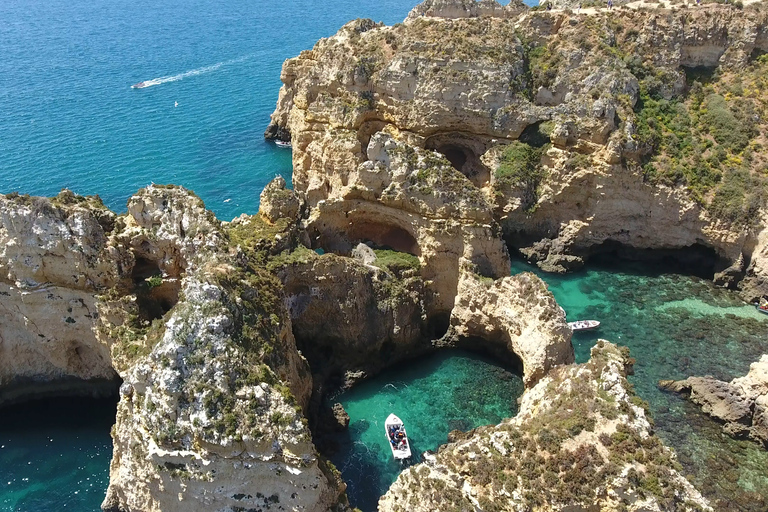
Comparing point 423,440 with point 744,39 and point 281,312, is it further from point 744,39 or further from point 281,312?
point 744,39

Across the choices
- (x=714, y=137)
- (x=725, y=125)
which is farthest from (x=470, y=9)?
(x=725, y=125)

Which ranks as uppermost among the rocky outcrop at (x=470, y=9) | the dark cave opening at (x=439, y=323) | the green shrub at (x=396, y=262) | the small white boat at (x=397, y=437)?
the rocky outcrop at (x=470, y=9)

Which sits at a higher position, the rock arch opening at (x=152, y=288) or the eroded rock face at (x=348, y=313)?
the rock arch opening at (x=152, y=288)

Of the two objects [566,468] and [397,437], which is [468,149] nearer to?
[397,437]

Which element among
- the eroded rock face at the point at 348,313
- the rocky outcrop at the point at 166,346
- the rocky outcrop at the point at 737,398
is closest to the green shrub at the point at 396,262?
the eroded rock face at the point at 348,313

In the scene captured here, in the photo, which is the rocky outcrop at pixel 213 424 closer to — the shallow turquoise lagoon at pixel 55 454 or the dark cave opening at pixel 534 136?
the shallow turquoise lagoon at pixel 55 454

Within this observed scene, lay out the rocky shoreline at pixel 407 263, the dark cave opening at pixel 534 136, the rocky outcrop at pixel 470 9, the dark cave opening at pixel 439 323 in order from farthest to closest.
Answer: the rocky outcrop at pixel 470 9, the dark cave opening at pixel 534 136, the dark cave opening at pixel 439 323, the rocky shoreline at pixel 407 263

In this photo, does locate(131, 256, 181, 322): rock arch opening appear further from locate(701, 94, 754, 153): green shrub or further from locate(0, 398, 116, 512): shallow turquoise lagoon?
locate(701, 94, 754, 153): green shrub
